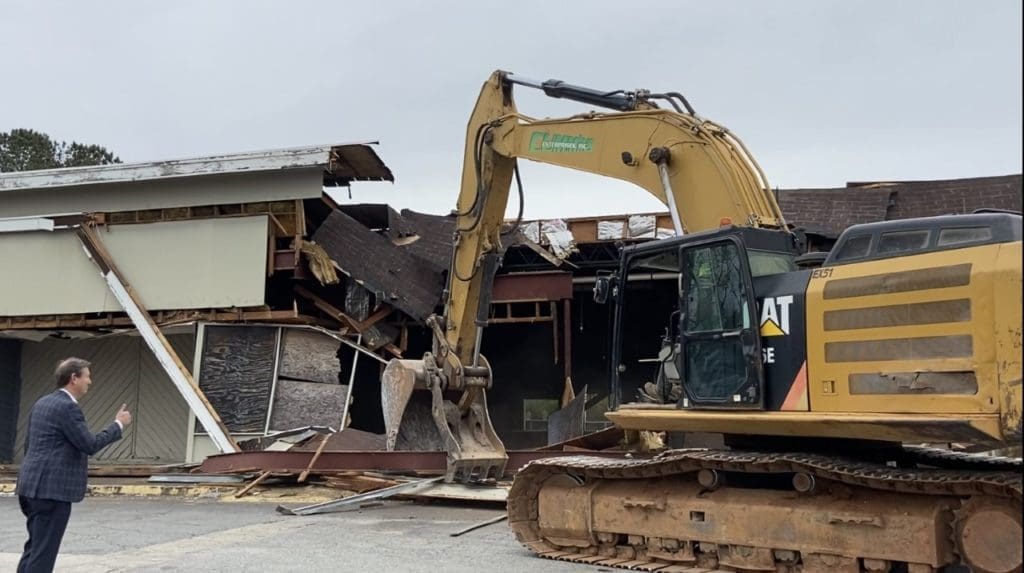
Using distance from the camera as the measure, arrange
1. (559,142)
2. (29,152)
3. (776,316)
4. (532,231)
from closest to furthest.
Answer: (776,316), (559,142), (532,231), (29,152)

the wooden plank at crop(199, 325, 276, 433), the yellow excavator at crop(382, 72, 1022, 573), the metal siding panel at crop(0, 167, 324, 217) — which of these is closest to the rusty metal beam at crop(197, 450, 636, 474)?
the wooden plank at crop(199, 325, 276, 433)

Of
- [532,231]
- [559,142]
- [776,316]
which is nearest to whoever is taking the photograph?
[776,316]

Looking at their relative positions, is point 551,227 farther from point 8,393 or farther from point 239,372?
point 8,393

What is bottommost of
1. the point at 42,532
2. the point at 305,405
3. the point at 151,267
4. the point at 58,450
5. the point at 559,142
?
the point at 42,532

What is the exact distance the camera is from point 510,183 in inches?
436

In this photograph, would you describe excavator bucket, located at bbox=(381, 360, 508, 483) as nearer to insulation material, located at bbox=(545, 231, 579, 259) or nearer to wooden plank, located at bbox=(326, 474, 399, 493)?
wooden plank, located at bbox=(326, 474, 399, 493)

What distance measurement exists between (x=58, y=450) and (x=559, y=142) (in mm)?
5805

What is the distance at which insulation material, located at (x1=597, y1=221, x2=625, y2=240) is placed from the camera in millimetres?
16859

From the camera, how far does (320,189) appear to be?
1609 cm

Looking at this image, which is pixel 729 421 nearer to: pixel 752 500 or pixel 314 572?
pixel 752 500

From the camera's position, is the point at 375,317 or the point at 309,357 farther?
the point at 375,317

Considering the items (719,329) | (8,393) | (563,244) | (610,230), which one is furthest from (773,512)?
(8,393)

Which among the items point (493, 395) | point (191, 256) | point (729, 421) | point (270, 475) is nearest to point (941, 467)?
point (729, 421)

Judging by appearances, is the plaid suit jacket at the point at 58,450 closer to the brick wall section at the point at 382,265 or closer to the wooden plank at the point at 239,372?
the wooden plank at the point at 239,372
